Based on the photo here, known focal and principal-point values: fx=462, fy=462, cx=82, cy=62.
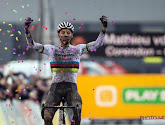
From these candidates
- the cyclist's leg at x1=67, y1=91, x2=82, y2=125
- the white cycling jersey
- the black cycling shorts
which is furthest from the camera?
the white cycling jersey

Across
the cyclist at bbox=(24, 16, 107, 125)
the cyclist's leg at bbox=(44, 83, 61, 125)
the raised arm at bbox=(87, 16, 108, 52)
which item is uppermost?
the raised arm at bbox=(87, 16, 108, 52)

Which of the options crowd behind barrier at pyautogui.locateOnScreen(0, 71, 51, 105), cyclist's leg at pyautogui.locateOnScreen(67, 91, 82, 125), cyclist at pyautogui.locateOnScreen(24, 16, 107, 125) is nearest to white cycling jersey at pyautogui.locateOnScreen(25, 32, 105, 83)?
cyclist at pyautogui.locateOnScreen(24, 16, 107, 125)

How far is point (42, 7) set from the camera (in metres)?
12.8

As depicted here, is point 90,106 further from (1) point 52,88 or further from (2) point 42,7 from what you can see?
(1) point 52,88

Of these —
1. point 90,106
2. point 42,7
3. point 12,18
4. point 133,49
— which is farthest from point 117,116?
point 12,18

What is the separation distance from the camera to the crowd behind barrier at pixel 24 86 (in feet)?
42.5

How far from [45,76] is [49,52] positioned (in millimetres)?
5172

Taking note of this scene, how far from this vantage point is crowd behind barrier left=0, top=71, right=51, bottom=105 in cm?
1296

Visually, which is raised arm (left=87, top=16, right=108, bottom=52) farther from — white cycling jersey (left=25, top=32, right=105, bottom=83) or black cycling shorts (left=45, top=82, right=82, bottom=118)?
black cycling shorts (left=45, top=82, right=82, bottom=118)

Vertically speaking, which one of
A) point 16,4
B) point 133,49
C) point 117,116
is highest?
point 16,4

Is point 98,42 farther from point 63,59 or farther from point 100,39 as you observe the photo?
point 63,59

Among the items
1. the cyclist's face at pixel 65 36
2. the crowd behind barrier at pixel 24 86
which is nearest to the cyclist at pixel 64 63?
the cyclist's face at pixel 65 36

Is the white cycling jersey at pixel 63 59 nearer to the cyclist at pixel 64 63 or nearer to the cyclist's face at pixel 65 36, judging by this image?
the cyclist at pixel 64 63

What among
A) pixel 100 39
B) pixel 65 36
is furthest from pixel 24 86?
pixel 100 39
